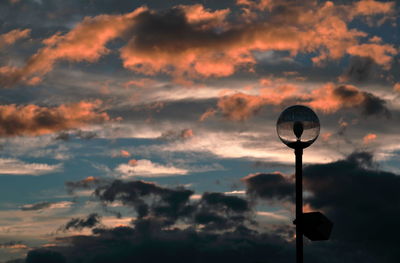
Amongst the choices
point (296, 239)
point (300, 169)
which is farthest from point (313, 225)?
point (300, 169)

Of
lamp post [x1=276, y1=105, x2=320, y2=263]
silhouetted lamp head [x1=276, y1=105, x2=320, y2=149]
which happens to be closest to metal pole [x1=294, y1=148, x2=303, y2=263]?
lamp post [x1=276, y1=105, x2=320, y2=263]

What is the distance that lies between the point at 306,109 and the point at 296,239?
2.45 metres

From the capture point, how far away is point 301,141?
11.1 m

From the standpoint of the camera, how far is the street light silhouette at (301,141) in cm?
1077

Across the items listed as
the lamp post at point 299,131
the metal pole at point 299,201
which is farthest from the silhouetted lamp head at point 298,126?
Answer: the metal pole at point 299,201

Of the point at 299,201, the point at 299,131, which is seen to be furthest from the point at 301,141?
the point at 299,201

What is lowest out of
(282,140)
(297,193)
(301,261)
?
(301,261)

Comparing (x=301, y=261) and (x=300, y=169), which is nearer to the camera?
(x=301, y=261)

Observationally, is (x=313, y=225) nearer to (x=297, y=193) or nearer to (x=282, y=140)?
(x=297, y=193)

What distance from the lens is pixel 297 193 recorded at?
36.0 feet

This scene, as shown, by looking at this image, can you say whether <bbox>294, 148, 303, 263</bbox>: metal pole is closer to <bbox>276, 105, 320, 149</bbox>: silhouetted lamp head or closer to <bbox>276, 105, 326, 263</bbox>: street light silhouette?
<bbox>276, 105, 326, 263</bbox>: street light silhouette

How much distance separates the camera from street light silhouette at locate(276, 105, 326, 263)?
35.3 feet

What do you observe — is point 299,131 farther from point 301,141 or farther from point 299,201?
point 299,201

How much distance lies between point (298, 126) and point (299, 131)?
0.33 feet
